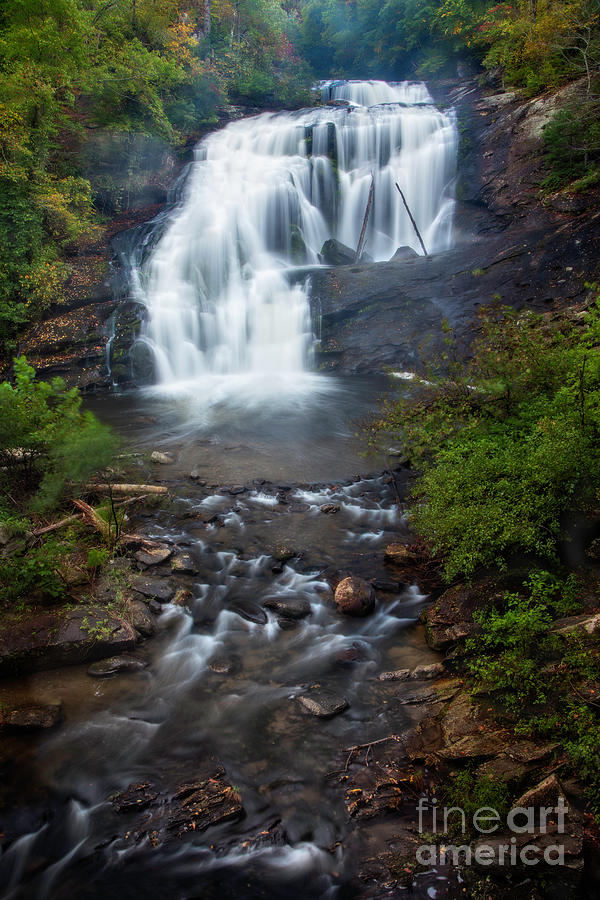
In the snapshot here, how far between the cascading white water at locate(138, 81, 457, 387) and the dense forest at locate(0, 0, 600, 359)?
2925mm

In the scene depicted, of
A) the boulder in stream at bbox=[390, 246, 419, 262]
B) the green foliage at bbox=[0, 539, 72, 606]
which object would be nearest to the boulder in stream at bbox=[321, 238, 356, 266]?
the boulder in stream at bbox=[390, 246, 419, 262]

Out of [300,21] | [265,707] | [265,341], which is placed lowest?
[265,707]

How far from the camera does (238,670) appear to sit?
15.1ft

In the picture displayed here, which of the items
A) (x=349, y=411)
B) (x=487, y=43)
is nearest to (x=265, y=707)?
(x=349, y=411)

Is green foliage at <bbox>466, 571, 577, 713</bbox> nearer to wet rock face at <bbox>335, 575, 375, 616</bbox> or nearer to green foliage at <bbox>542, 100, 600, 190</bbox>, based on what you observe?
wet rock face at <bbox>335, 575, 375, 616</bbox>

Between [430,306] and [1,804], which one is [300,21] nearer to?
[430,306]

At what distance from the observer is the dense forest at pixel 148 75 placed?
13.7 m

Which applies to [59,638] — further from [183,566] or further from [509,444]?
[509,444]

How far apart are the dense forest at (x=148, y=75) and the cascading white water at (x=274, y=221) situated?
2.93 metres

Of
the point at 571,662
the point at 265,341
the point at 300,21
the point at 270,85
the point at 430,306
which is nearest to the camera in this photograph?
the point at 571,662

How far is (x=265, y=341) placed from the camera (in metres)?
15.5

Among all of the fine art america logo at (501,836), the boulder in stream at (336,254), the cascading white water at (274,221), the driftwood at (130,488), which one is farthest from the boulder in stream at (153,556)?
the boulder in stream at (336,254)

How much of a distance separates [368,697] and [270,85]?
33654mm

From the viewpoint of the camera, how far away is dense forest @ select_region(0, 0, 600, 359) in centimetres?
1374
